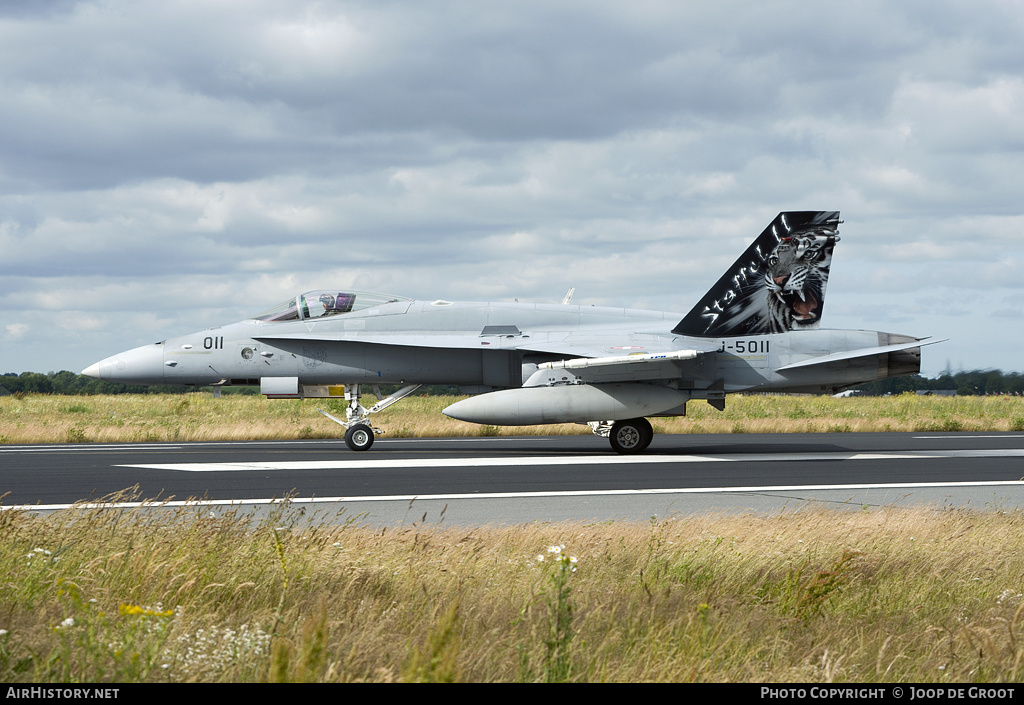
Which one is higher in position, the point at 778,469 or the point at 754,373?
the point at 754,373

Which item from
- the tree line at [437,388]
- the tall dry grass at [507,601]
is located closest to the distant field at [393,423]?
the tree line at [437,388]

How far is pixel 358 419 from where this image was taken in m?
19.6

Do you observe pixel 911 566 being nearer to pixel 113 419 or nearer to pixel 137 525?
pixel 137 525

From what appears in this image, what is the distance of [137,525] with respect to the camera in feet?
23.6

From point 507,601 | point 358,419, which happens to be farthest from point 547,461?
point 507,601

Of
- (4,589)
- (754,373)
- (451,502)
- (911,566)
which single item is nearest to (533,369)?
(754,373)

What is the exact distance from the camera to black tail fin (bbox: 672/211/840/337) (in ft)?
61.8

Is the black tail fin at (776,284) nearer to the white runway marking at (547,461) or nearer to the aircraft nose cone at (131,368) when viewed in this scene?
the white runway marking at (547,461)

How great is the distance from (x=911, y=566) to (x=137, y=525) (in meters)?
6.28

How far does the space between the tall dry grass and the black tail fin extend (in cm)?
1062

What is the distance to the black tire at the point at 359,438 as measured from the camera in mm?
19250

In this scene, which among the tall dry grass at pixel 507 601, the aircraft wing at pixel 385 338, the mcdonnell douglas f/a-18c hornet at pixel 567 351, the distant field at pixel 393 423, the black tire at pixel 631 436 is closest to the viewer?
the tall dry grass at pixel 507 601

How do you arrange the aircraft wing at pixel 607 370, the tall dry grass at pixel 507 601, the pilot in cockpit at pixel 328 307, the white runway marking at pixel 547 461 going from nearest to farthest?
1. the tall dry grass at pixel 507 601
2. the white runway marking at pixel 547 461
3. the aircraft wing at pixel 607 370
4. the pilot in cockpit at pixel 328 307

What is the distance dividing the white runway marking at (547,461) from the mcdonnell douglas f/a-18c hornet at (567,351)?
0.88 m
